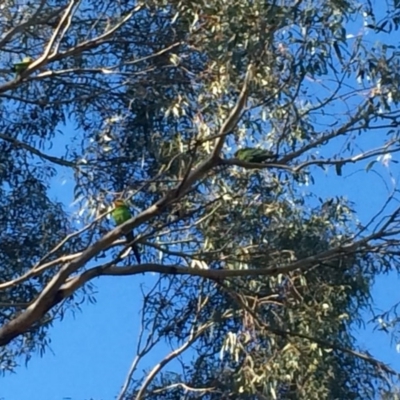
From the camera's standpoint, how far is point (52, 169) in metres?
8.52

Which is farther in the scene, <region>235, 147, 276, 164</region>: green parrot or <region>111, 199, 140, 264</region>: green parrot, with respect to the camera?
<region>111, 199, 140, 264</region>: green parrot

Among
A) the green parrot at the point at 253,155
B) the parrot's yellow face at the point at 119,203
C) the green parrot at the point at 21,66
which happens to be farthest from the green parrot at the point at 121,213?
the green parrot at the point at 21,66

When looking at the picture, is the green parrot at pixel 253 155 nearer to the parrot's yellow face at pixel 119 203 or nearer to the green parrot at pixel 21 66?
the parrot's yellow face at pixel 119 203

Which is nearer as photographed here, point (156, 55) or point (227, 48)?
point (227, 48)

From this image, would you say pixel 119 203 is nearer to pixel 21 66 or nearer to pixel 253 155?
pixel 253 155

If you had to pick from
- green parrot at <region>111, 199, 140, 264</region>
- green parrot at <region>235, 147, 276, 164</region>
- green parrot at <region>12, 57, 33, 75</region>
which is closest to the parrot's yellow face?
green parrot at <region>111, 199, 140, 264</region>

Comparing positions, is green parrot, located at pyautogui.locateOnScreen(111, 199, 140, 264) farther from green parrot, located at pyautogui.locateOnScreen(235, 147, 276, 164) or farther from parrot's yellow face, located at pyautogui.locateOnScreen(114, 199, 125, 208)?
green parrot, located at pyautogui.locateOnScreen(235, 147, 276, 164)

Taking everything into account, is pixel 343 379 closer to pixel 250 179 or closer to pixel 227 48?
pixel 250 179

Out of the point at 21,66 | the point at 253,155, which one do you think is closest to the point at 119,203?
the point at 253,155

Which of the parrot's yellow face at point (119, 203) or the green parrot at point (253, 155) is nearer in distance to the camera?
the green parrot at point (253, 155)

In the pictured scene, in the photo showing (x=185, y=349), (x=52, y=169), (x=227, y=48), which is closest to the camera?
(x=227, y=48)

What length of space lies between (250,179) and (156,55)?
1.06 meters

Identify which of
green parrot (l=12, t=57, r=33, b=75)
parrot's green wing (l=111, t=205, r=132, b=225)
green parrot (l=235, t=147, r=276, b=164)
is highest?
green parrot (l=12, t=57, r=33, b=75)

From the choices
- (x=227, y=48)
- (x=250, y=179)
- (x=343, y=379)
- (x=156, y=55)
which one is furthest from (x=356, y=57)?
(x=343, y=379)
